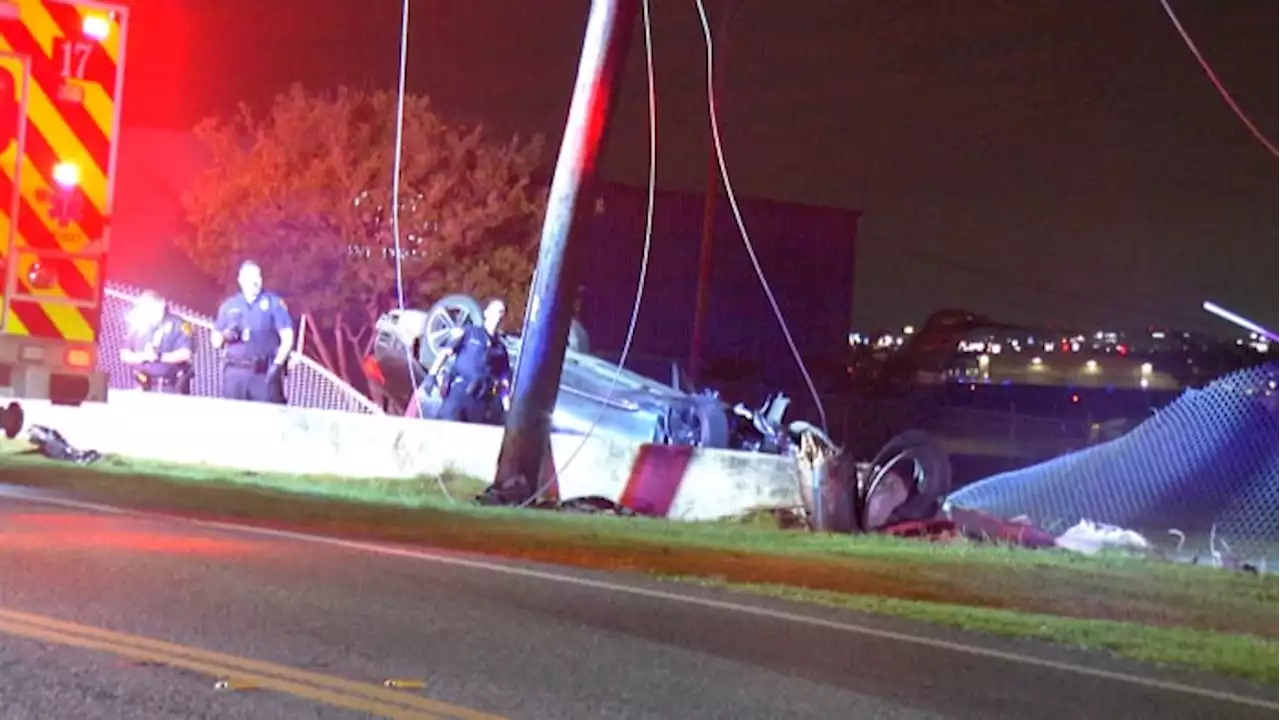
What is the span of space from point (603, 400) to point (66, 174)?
472 inches

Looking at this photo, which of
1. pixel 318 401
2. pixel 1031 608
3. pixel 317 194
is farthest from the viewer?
pixel 317 194

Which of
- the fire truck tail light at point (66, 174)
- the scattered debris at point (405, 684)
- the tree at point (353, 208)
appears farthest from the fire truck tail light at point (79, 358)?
the tree at point (353, 208)

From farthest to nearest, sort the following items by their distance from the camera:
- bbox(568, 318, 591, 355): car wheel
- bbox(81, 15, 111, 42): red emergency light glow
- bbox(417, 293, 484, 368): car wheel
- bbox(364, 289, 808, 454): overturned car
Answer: bbox(568, 318, 591, 355): car wheel → bbox(417, 293, 484, 368): car wheel → bbox(364, 289, 808, 454): overturned car → bbox(81, 15, 111, 42): red emergency light glow

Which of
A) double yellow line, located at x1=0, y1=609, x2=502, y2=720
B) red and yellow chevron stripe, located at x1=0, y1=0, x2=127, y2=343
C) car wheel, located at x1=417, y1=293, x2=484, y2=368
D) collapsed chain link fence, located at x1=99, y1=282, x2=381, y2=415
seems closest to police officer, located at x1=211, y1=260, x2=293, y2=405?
collapsed chain link fence, located at x1=99, y1=282, x2=381, y2=415

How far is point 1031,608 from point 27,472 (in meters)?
9.83

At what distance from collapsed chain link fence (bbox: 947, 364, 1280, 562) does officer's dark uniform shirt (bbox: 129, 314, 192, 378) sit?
9.53 metres

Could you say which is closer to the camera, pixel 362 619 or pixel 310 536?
pixel 362 619

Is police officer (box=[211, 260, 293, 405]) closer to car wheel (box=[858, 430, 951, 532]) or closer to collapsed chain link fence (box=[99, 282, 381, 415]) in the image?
collapsed chain link fence (box=[99, 282, 381, 415])

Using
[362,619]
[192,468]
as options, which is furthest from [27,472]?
[362,619]

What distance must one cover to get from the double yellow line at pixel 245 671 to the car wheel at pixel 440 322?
14.2 meters

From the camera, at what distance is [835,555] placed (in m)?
13.0

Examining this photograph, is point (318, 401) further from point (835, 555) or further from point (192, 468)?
point (835, 555)

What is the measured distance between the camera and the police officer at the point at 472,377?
19828 millimetres

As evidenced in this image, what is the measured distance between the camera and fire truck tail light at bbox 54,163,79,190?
9.73 m
